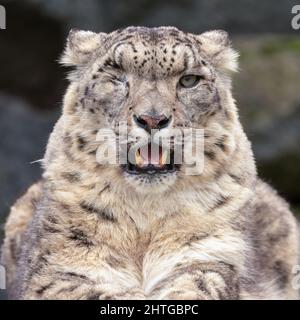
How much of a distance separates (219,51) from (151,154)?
130cm

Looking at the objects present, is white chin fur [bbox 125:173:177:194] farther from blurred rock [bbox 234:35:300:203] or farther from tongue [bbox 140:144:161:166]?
blurred rock [bbox 234:35:300:203]

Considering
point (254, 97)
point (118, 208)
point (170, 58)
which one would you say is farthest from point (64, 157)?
point (254, 97)

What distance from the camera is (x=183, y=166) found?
7.45 meters

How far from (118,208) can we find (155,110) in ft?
2.71

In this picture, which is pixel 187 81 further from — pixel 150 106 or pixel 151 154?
pixel 151 154

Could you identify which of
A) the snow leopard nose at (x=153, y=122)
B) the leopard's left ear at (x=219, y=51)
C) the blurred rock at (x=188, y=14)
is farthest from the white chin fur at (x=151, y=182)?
the blurred rock at (x=188, y=14)

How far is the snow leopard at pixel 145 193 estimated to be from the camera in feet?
23.9

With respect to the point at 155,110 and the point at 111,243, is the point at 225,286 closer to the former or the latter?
the point at 111,243

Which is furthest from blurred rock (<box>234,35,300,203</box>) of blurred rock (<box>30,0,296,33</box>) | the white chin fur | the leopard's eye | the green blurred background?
the white chin fur

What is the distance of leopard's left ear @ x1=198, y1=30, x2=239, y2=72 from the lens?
26.4ft

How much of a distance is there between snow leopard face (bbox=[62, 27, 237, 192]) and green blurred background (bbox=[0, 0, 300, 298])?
5.90 metres

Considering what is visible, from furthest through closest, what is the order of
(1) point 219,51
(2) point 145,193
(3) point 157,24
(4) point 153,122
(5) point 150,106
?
(3) point 157,24 → (1) point 219,51 → (2) point 145,193 → (5) point 150,106 → (4) point 153,122

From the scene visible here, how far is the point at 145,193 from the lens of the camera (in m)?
7.45

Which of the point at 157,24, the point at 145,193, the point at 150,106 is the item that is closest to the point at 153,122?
the point at 150,106
